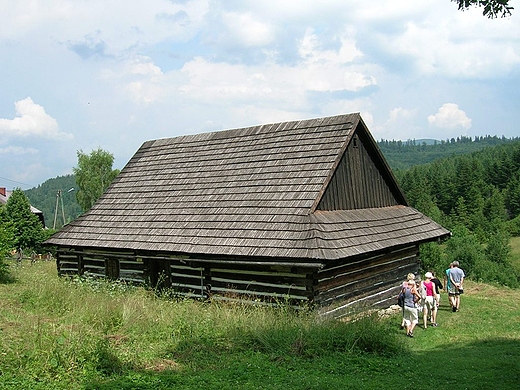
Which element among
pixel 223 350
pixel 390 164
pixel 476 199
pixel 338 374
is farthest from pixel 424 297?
pixel 390 164

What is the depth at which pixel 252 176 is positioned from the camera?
47.3 feet

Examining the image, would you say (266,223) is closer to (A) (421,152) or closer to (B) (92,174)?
(B) (92,174)

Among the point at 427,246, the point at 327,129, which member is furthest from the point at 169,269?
the point at 427,246

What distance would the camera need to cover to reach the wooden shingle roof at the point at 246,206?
39.4ft

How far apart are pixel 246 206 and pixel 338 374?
265 inches

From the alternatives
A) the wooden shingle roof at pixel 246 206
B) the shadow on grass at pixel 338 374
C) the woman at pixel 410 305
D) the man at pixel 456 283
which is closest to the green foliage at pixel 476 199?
the man at pixel 456 283

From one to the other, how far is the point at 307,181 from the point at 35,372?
813 centimetres

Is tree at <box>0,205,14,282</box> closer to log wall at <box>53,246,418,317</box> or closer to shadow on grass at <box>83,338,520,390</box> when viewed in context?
log wall at <box>53,246,418,317</box>

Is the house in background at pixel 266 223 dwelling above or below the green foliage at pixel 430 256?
above

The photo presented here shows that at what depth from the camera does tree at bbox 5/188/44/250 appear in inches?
1345

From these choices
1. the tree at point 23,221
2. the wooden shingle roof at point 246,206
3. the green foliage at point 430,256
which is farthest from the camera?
the tree at point 23,221

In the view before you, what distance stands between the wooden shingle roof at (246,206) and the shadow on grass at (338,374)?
314 cm

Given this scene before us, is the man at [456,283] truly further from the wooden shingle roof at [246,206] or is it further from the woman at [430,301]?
the woman at [430,301]

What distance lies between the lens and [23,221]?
34.3 metres
